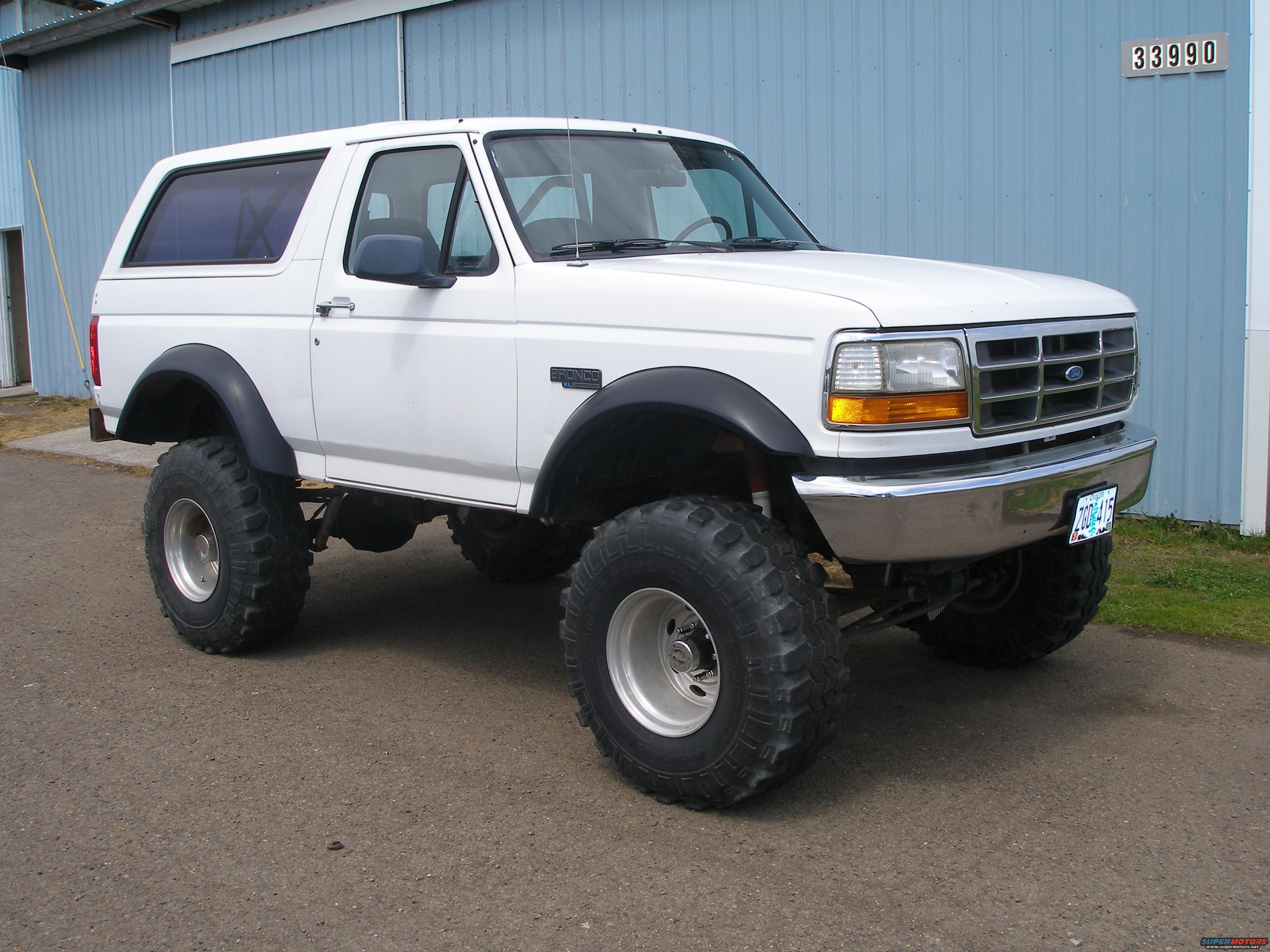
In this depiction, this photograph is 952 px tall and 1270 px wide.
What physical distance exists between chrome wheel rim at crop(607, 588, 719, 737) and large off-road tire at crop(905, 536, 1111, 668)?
119cm

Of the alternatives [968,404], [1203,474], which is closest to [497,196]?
[968,404]

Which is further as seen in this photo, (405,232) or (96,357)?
(96,357)

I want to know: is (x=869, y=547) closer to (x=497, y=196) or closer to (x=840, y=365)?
(x=840, y=365)

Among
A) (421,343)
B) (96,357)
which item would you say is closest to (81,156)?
(96,357)

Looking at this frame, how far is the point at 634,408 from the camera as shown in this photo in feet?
12.4

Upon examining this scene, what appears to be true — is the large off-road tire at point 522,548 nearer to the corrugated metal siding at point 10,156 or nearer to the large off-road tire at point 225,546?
the large off-road tire at point 225,546

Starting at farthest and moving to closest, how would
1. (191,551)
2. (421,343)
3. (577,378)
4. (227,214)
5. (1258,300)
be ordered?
(1258,300), (191,551), (227,214), (421,343), (577,378)

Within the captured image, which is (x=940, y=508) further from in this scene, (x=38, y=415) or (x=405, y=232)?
(x=38, y=415)

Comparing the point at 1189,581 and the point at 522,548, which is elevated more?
the point at 522,548

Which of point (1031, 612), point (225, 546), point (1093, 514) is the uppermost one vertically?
point (1093, 514)

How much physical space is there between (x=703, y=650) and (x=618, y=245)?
1522 millimetres

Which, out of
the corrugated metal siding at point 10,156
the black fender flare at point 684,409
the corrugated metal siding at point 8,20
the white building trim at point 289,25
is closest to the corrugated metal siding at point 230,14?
the white building trim at point 289,25

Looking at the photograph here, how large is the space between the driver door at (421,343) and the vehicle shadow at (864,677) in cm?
103

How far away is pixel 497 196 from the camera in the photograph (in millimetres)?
4398
